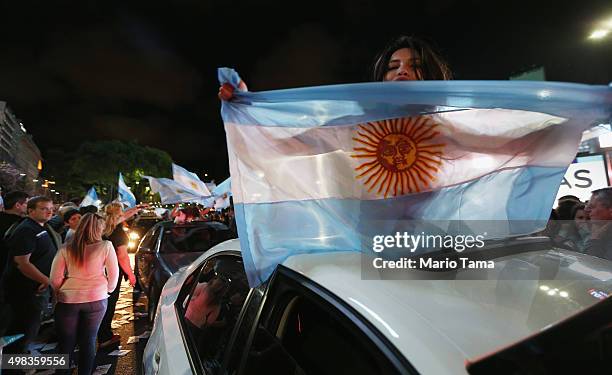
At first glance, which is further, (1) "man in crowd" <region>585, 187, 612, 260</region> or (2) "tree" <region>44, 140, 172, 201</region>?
(2) "tree" <region>44, 140, 172, 201</region>

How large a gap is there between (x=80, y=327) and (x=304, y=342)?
330cm

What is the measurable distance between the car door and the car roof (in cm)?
6

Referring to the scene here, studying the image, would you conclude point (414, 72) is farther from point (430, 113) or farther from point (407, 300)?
point (407, 300)

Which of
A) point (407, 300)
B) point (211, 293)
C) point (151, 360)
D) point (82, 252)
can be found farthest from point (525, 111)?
point (82, 252)

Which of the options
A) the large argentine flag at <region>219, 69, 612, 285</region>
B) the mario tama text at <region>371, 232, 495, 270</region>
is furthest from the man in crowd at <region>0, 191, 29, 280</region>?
the mario tama text at <region>371, 232, 495, 270</region>

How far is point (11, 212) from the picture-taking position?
4383 millimetres

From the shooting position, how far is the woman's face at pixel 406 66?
251 centimetres

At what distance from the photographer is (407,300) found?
1104 millimetres

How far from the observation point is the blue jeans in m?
3.54

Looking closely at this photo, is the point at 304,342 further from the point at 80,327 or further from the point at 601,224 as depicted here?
the point at 601,224

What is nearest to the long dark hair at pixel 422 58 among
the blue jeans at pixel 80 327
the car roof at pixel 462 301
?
the car roof at pixel 462 301

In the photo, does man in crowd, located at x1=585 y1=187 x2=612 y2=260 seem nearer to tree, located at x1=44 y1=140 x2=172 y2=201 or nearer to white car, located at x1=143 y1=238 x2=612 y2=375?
white car, located at x1=143 y1=238 x2=612 y2=375

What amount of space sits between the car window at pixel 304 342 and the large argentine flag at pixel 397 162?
274mm

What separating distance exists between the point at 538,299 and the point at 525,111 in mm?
1100
